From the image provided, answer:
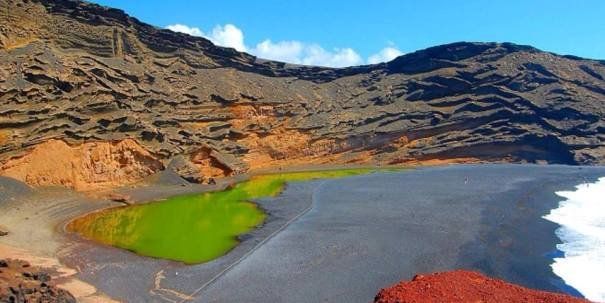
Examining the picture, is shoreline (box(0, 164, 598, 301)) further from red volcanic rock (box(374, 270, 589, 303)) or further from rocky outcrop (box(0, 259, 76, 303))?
red volcanic rock (box(374, 270, 589, 303))

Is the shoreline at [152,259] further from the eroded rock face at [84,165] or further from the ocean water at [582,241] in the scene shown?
the ocean water at [582,241]

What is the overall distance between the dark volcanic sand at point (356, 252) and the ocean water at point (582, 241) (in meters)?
0.78

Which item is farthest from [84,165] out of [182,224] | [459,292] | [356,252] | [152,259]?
[459,292]

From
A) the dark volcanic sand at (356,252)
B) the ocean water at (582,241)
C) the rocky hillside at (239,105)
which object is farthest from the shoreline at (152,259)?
the ocean water at (582,241)

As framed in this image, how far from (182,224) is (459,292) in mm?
25836

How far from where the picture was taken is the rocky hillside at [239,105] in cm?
4478

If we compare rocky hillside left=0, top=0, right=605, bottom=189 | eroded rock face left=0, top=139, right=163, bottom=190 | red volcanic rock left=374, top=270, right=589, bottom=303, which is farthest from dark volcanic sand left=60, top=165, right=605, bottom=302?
rocky hillside left=0, top=0, right=605, bottom=189

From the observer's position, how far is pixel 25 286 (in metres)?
15.8

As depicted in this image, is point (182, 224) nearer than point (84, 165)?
Yes

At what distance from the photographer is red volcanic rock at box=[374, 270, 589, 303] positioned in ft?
36.5

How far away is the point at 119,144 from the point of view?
154ft

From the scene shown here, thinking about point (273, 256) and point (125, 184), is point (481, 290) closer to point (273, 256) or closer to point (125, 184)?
point (273, 256)

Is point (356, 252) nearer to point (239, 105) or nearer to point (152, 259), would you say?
point (152, 259)

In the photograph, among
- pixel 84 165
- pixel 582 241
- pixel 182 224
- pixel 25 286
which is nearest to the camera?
pixel 25 286
